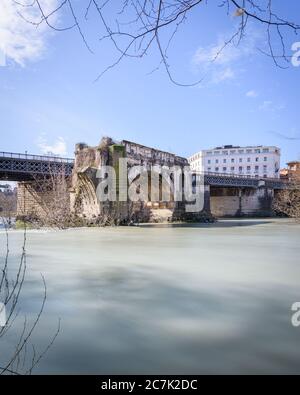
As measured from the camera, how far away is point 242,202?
201ft

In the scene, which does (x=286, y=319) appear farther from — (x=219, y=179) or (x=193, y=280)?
(x=219, y=179)

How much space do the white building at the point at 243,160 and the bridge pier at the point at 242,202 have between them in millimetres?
31746

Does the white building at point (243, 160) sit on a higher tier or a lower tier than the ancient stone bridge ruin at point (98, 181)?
higher

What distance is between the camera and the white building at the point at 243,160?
9138cm

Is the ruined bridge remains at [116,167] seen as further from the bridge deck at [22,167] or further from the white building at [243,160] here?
the white building at [243,160]

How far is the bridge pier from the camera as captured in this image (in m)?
59.9

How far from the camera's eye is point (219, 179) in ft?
184

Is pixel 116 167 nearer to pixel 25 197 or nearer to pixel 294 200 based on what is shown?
pixel 294 200

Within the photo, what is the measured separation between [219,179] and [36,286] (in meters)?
52.2

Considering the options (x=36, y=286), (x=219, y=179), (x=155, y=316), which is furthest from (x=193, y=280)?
(x=219, y=179)

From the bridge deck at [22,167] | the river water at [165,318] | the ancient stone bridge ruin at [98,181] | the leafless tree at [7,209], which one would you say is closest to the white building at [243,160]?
the ancient stone bridge ruin at [98,181]

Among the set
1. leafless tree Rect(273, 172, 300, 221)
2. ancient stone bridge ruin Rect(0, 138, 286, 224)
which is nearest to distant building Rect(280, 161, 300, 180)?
leafless tree Rect(273, 172, 300, 221)

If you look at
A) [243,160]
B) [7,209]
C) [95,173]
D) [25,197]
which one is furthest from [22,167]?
[243,160]
